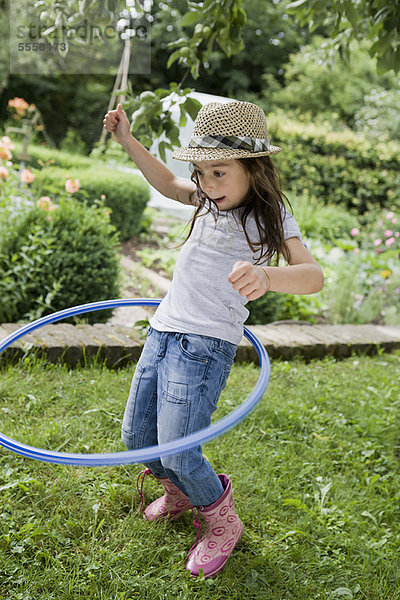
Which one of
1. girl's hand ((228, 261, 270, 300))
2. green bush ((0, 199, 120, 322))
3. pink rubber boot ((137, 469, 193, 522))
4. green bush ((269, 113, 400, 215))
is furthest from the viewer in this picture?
green bush ((269, 113, 400, 215))

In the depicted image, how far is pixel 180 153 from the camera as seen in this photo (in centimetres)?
183

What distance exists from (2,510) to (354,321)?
13.0ft

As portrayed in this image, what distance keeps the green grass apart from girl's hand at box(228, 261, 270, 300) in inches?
38.9

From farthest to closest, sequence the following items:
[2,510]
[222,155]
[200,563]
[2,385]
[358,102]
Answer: [358,102]
[2,385]
[2,510]
[200,563]
[222,155]

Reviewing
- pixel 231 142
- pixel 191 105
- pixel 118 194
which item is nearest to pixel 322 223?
pixel 118 194

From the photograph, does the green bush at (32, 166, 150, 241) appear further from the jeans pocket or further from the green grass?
the jeans pocket

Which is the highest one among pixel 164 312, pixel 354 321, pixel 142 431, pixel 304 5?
pixel 304 5

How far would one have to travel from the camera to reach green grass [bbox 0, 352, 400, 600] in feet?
6.14

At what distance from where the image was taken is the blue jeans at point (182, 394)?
1.81 meters

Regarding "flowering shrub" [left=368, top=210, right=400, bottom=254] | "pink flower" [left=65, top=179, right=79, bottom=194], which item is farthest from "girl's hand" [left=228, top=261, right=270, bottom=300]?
"flowering shrub" [left=368, top=210, right=400, bottom=254]

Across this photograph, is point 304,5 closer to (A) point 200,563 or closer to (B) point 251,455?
(B) point 251,455

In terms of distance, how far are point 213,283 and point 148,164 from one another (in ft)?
2.11

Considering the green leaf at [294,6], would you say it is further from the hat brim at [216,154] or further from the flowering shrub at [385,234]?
the flowering shrub at [385,234]

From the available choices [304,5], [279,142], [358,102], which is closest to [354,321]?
[304,5]
